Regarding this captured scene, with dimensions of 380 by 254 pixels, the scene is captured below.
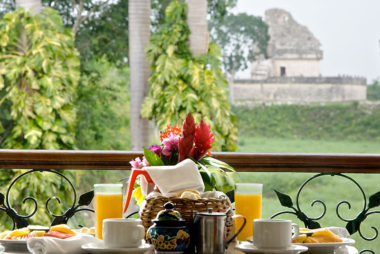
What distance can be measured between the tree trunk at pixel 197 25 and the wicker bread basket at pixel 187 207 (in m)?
4.84

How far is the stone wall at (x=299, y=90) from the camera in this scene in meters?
10.9

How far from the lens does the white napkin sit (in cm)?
140

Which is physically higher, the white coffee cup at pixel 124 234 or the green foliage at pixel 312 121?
the white coffee cup at pixel 124 234

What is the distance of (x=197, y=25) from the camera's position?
6.11 m

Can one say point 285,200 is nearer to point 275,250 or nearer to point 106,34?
point 275,250

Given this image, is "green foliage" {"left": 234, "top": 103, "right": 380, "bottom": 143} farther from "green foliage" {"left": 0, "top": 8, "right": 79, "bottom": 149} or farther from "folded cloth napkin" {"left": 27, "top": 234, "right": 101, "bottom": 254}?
"folded cloth napkin" {"left": 27, "top": 234, "right": 101, "bottom": 254}

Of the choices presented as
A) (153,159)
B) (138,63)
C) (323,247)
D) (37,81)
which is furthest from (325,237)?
(138,63)

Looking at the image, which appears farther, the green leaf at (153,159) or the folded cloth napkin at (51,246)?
the green leaf at (153,159)

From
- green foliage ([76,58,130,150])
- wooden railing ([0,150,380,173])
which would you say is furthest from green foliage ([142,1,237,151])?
wooden railing ([0,150,380,173])

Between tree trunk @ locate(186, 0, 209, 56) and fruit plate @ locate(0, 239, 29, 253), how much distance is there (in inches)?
190

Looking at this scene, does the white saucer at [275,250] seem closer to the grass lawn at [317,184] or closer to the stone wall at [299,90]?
the grass lawn at [317,184]

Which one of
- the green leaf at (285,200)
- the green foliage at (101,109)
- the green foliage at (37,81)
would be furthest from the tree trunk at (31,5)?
the green leaf at (285,200)

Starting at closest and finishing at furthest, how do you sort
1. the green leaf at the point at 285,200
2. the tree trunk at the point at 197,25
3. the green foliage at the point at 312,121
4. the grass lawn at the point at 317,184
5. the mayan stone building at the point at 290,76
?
the green leaf at the point at 285,200, the tree trunk at the point at 197,25, the grass lawn at the point at 317,184, the mayan stone building at the point at 290,76, the green foliage at the point at 312,121

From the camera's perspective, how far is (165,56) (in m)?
6.17
